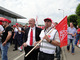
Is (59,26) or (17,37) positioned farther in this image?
(17,37)

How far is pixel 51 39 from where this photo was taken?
93.9 inches

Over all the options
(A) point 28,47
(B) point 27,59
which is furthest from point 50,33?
(B) point 27,59

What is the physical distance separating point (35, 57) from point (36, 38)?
643 millimetres

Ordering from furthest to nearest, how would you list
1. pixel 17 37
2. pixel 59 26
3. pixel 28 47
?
pixel 17 37, pixel 28 47, pixel 59 26

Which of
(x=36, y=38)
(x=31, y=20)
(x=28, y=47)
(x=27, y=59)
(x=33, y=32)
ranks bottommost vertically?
(x=27, y=59)

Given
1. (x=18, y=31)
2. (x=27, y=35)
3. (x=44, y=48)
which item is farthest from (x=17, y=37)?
(x=44, y=48)

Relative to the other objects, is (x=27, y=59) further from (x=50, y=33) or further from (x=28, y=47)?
(x=50, y=33)

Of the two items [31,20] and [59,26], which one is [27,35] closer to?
[31,20]

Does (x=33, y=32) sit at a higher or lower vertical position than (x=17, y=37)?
higher

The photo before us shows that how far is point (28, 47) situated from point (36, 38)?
399 millimetres

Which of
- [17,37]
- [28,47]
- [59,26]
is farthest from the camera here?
[17,37]

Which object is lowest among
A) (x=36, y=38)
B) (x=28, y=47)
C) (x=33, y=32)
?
(x=28, y=47)

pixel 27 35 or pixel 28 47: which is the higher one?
pixel 27 35

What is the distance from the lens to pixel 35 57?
324cm
